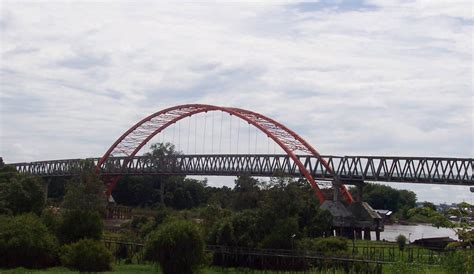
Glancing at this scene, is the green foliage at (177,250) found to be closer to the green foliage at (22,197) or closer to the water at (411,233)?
the green foliage at (22,197)

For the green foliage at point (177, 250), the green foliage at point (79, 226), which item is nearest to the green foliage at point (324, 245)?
the green foliage at point (177, 250)

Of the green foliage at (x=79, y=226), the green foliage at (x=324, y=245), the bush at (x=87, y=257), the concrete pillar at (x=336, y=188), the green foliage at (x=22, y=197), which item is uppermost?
the concrete pillar at (x=336, y=188)

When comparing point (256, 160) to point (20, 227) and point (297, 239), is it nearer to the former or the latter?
point (297, 239)

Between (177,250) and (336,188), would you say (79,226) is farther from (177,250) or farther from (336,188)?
(336,188)

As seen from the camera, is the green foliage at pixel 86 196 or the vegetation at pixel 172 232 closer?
the vegetation at pixel 172 232

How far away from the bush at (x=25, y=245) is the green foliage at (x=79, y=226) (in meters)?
2.68

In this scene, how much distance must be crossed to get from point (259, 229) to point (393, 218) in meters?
98.6

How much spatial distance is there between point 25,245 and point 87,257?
18.2 ft

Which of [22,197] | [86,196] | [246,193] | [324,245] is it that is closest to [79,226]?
[86,196]

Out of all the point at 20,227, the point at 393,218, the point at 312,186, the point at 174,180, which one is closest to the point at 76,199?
the point at 20,227

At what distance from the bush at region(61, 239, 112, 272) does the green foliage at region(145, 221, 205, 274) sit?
4056mm

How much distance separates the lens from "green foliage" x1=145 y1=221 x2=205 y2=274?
5278cm

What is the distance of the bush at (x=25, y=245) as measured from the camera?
185ft

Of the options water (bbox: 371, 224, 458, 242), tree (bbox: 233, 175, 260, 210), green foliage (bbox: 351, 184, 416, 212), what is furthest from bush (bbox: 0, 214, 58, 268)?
green foliage (bbox: 351, 184, 416, 212)
